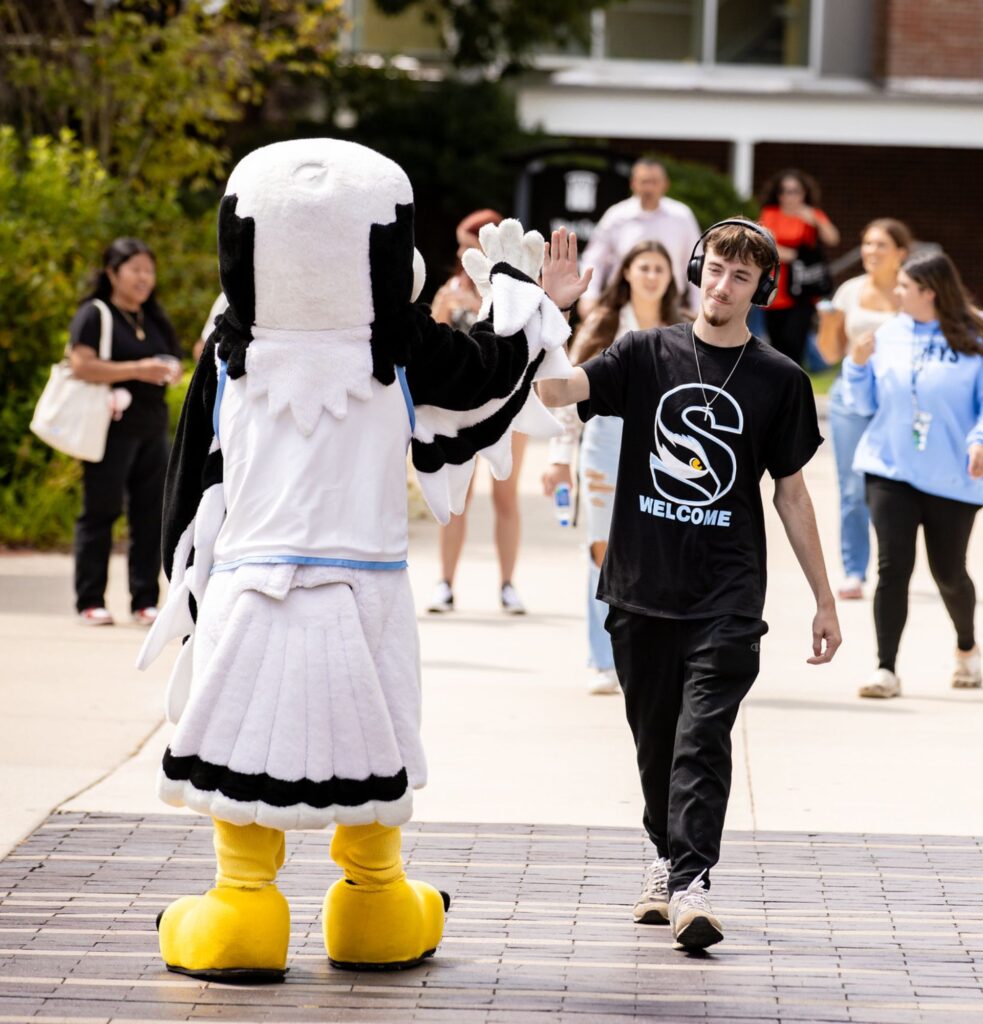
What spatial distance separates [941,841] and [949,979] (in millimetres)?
1296

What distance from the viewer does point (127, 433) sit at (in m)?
9.07

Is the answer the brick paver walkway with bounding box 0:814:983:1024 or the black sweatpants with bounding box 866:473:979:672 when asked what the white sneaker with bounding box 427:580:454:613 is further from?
the brick paver walkway with bounding box 0:814:983:1024

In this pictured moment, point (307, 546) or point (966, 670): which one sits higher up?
point (307, 546)

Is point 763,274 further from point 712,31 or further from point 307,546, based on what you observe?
point 712,31

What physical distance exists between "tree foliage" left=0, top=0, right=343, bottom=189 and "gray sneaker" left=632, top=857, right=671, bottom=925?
395 inches

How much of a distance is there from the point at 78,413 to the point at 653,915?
4.86m

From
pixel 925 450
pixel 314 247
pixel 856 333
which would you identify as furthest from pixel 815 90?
pixel 314 247

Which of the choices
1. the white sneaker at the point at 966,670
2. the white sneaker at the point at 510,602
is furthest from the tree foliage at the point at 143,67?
the white sneaker at the point at 966,670

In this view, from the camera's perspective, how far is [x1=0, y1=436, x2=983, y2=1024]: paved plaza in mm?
4332

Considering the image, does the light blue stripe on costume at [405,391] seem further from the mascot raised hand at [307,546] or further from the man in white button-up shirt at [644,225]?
the man in white button-up shirt at [644,225]

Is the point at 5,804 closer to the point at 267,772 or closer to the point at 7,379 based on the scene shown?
the point at 267,772

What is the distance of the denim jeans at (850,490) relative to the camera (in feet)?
32.1

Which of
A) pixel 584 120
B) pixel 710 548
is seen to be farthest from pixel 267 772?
pixel 584 120

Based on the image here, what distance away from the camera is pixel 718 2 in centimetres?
2553
